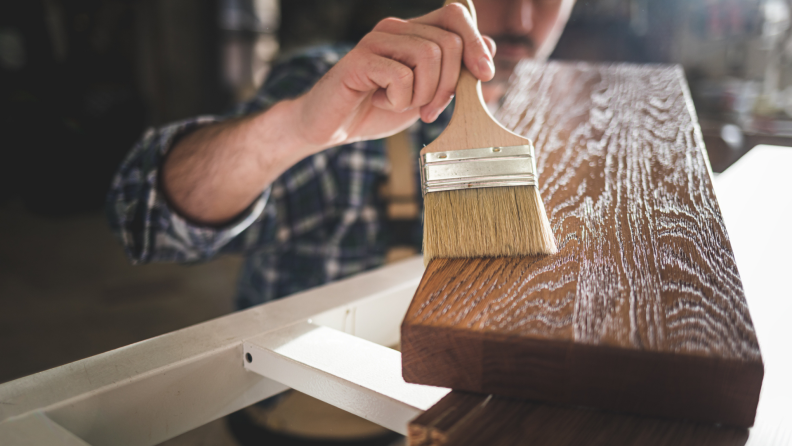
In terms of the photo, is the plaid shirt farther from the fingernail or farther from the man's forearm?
the fingernail

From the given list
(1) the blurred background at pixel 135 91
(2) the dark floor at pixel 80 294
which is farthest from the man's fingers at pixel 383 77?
(2) the dark floor at pixel 80 294

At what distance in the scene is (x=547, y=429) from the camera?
1.03ft

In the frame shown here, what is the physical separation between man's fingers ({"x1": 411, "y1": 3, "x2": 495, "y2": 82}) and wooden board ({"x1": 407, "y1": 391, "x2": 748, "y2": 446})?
0.35 meters

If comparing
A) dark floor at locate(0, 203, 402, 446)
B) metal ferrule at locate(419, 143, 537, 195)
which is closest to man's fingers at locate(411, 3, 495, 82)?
Answer: metal ferrule at locate(419, 143, 537, 195)

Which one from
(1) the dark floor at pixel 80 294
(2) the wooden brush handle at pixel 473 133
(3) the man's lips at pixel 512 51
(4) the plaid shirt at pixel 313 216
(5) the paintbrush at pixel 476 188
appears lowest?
(1) the dark floor at pixel 80 294

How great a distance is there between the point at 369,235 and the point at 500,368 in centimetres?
104

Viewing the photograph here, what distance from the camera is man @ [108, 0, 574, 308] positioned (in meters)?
0.61

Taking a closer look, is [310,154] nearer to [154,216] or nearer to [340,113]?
[340,113]

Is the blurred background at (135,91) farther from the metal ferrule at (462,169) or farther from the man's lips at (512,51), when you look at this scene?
the metal ferrule at (462,169)

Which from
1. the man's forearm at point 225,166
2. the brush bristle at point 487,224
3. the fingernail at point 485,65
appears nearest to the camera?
the brush bristle at point 487,224

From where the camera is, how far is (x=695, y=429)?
32 centimetres

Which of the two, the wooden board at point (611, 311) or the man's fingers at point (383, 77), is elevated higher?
the man's fingers at point (383, 77)

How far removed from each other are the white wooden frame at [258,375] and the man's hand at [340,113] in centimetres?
23

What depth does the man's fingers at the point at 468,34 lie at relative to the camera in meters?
0.56
